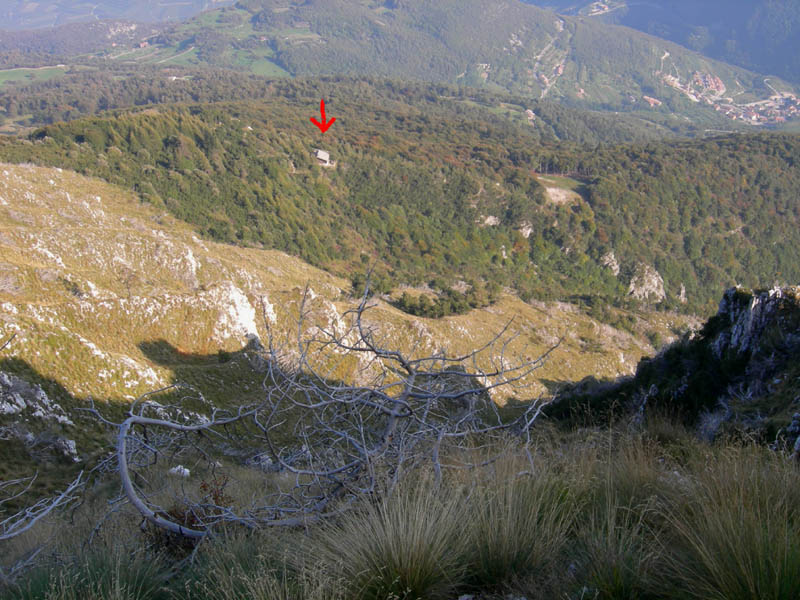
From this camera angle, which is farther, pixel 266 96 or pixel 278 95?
pixel 278 95

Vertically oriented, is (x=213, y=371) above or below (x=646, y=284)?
above

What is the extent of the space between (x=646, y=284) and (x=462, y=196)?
104ft

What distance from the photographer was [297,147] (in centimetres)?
7350

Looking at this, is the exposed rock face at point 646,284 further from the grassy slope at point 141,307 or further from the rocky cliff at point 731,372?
the rocky cliff at point 731,372

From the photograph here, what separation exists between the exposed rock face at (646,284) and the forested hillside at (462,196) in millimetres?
590

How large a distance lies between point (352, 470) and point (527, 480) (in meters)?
1.29

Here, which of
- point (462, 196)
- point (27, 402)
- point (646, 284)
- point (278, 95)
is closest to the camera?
point (27, 402)

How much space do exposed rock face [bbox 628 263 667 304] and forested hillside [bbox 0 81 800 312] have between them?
23.2 inches

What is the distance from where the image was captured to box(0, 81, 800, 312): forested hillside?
53.2m

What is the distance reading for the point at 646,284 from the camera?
73375mm

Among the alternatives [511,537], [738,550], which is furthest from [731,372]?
[511,537]

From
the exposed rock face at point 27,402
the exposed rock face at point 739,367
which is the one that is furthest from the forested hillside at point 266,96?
the exposed rock face at point 739,367

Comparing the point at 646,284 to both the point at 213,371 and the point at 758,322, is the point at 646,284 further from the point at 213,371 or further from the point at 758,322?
the point at 213,371

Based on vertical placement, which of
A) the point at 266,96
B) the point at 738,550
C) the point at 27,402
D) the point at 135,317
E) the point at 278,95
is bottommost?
the point at 135,317
